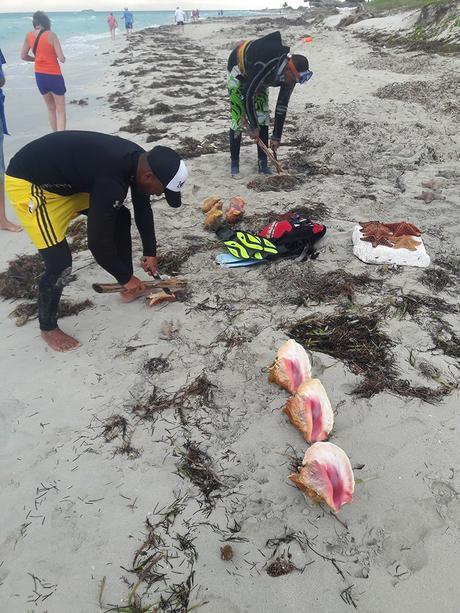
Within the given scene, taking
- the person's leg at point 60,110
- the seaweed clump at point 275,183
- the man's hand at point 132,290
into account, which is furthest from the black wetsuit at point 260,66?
the person's leg at point 60,110

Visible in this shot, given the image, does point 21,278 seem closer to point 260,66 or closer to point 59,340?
point 59,340

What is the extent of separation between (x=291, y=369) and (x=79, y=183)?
5.91 feet

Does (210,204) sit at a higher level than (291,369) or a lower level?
higher

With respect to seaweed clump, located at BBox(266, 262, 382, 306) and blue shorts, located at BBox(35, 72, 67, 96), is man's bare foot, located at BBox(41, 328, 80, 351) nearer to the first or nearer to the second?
seaweed clump, located at BBox(266, 262, 382, 306)

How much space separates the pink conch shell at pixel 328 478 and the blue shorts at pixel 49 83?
720 centimetres

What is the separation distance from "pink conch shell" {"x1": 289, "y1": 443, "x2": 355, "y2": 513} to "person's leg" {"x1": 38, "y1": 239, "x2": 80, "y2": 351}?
6.29 feet

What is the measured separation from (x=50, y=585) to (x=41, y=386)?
1.27m

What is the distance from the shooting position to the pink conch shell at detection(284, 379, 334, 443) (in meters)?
2.22

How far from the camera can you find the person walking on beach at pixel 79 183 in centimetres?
256

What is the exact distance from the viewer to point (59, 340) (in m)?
3.04

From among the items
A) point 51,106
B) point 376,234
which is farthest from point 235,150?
point 51,106

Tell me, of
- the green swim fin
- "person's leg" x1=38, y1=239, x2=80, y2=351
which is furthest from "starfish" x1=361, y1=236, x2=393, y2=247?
"person's leg" x1=38, y1=239, x2=80, y2=351

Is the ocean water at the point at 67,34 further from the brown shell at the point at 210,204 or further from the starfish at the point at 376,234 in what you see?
the starfish at the point at 376,234

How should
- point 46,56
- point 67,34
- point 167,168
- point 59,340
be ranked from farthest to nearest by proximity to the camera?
1. point 67,34
2. point 46,56
3. point 59,340
4. point 167,168
